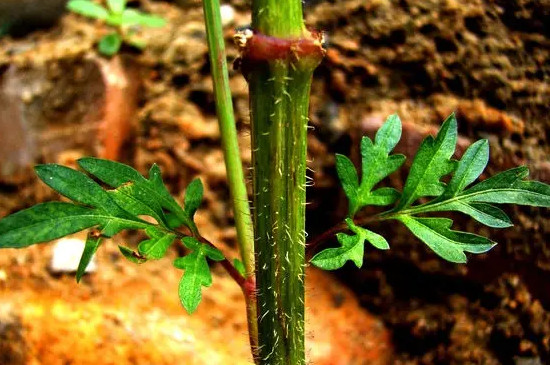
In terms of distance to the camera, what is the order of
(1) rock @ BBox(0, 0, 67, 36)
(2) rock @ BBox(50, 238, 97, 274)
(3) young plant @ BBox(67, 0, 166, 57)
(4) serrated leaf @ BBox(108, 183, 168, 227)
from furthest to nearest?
1. (1) rock @ BBox(0, 0, 67, 36)
2. (3) young plant @ BBox(67, 0, 166, 57)
3. (2) rock @ BBox(50, 238, 97, 274)
4. (4) serrated leaf @ BBox(108, 183, 168, 227)

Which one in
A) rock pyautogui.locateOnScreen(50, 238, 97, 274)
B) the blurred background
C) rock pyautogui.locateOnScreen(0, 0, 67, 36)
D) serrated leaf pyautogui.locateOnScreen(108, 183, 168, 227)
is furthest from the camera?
rock pyautogui.locateOnScreen(0, 0, 67, 36)

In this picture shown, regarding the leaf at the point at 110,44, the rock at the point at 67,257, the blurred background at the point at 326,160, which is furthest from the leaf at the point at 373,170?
the leaf at the point at 110,44

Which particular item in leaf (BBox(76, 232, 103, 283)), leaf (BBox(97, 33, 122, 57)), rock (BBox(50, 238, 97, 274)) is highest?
leaf (BBox(76, 232, 103, 283))

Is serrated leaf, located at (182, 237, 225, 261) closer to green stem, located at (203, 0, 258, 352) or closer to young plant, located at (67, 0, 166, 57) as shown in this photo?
green stem, located at (203, 0, 258, 352)

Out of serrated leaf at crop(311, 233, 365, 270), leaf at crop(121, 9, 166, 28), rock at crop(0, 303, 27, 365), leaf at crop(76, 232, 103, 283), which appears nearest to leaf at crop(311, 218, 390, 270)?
serrated leaf at crop(311, 233, 365, 270)

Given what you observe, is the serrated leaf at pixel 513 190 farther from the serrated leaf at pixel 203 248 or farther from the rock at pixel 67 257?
the rock at pixel 67 257

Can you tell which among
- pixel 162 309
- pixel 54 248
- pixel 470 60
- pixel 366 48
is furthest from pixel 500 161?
pixel 54 248

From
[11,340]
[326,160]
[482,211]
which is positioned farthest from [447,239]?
[11,340]
